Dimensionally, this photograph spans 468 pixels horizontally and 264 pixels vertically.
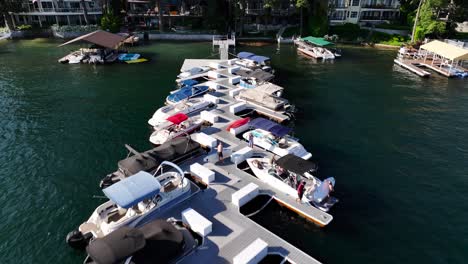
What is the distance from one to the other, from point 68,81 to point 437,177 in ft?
184

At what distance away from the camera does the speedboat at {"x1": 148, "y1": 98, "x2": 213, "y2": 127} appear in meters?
37.3

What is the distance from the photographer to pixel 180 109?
3888cm

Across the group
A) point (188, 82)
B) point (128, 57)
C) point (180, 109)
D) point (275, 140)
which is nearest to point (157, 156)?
point (275, 140)

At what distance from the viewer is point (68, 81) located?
5434 centimetres

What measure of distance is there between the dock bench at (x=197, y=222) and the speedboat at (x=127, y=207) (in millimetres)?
2236

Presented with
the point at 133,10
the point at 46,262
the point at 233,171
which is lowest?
the point at 46,262

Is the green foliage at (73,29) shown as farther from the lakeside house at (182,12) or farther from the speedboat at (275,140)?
the speedboat at (275,140)

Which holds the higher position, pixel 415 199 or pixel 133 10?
pixel 133 10

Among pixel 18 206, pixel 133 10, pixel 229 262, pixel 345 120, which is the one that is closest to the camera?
pixel 229 262

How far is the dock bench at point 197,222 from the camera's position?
20.8 m

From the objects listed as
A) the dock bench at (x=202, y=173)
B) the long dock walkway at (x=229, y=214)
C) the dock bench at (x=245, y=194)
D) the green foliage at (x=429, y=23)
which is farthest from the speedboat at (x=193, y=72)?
the green foliage at (x=429, y=23)

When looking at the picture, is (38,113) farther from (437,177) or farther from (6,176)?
(437,177)

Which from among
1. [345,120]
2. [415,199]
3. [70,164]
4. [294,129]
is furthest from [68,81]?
Answer: [415,199]

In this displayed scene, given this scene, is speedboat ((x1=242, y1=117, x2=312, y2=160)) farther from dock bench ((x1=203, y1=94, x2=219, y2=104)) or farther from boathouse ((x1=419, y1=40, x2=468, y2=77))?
boathouse ((x1=419, y1=40, x2=468, y2=77))
